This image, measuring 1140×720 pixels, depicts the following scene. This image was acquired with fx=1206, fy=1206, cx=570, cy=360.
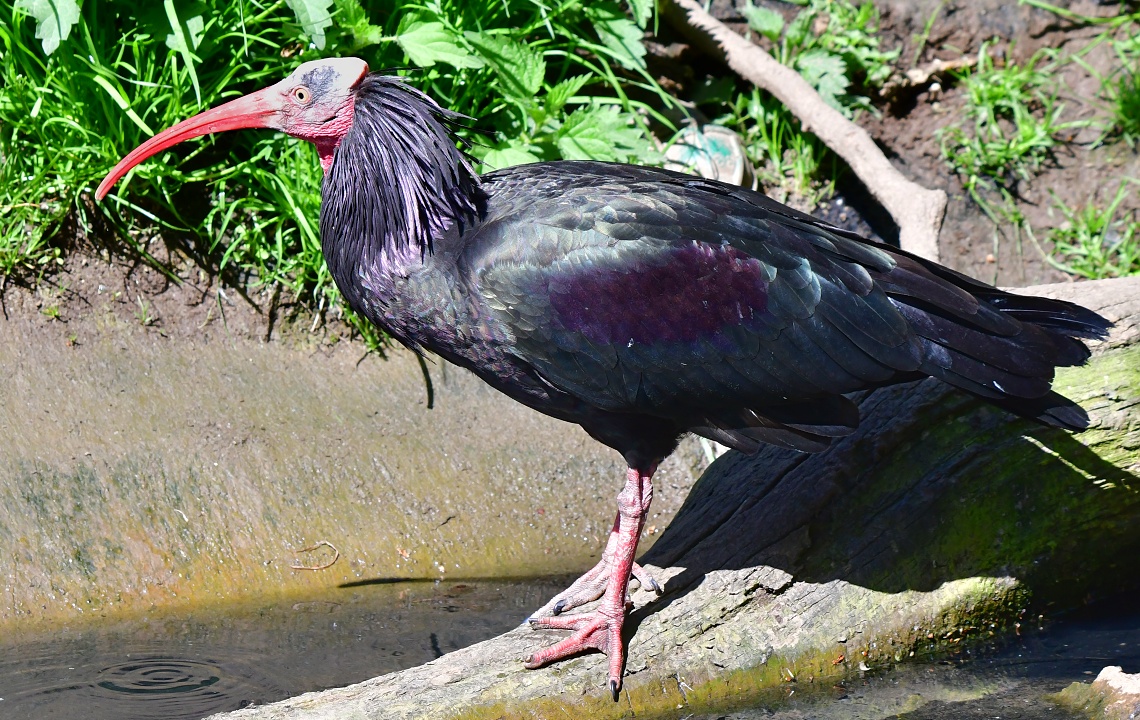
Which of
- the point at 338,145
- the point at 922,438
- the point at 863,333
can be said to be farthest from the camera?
the point at 922,438

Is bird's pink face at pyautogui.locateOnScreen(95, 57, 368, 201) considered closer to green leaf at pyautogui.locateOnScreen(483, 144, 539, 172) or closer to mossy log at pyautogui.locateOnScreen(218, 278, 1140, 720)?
green leaf at pyautogui.locateOnScreen(483, 144, 539, 172)

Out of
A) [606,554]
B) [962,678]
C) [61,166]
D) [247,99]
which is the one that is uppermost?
[247,99]

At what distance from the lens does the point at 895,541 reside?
395cm

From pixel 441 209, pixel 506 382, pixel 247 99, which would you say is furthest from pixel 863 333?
pixel 247 99

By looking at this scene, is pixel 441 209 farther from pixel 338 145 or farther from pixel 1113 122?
pixel 1113 122

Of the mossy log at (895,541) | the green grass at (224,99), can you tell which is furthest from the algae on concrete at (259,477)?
the mossy log at (895,541)

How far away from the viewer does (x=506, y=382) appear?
3.64 meters

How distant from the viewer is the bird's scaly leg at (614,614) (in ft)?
11.5

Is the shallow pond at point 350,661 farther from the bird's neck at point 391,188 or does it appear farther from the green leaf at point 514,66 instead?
the green leaf at point 514,66

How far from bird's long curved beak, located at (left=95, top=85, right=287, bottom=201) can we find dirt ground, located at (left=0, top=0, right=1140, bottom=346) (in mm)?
1037

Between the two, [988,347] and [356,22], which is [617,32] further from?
[988,347]

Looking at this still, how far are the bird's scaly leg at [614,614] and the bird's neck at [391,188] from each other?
984mm

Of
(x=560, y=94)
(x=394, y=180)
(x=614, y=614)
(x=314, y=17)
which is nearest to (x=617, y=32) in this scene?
(x=560, y=94)

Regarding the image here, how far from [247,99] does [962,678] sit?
9.73 ft
